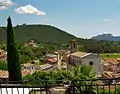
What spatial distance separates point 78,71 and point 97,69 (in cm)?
2491

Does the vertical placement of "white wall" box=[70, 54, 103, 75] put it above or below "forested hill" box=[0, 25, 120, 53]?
below

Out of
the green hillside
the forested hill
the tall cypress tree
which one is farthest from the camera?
the green hillside

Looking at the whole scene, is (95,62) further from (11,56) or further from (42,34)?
(42,34)

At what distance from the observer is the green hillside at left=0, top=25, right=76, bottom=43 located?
153775 mm

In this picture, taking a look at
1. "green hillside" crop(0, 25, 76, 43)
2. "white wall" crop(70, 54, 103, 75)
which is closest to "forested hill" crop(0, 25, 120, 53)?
"green hillside" crop(0, 25, 76, 43)

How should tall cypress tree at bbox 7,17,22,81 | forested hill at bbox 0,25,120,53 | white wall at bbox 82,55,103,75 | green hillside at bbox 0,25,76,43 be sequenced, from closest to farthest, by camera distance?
tall cypress tree at bbox 7,17,22,81 → white wall at bbox 82,55,103,75 → forested hill at bbox 0,25,120,53 → green hillside at bbox 0,25,76,43

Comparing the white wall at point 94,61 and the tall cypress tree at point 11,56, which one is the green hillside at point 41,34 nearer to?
the white wall at point 94,61

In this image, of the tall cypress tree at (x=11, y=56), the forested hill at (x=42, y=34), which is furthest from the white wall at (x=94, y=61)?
the forested hill at (x=42, y=34)

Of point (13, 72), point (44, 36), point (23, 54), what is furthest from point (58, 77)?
point (44, 36)

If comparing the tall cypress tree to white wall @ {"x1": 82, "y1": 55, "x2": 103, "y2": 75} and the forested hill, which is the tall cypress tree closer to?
white wall @ {"x1": 82, "y1": 55, "x2": 103, "y2": 75}

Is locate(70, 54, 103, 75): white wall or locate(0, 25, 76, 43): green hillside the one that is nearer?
locate(70, 54, 103, 75): white wall

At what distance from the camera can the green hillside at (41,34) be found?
153775 millimetres

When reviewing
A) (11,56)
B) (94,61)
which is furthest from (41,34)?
(11,56)

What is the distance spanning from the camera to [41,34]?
16350 cm
